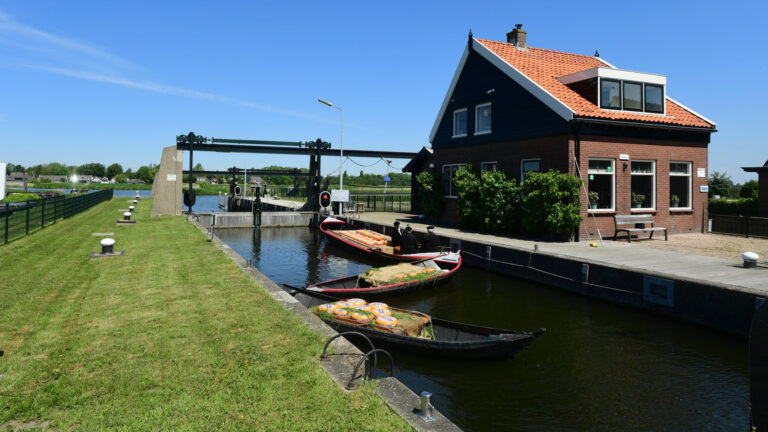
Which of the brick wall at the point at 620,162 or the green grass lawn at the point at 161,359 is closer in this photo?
the green grass lawn at the point at 161,359

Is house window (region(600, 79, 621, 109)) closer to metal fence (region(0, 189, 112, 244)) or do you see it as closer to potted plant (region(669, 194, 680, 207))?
potted plant (region(669, 194, 680, 207))

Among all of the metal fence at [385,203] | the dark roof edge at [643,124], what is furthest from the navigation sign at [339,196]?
the dark roof edge at [643,124]

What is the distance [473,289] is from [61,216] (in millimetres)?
26217

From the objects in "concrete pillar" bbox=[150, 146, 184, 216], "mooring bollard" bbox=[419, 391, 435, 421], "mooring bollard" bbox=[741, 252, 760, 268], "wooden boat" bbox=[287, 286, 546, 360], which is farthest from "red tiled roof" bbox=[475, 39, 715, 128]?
"concrete pillar" bbox=[150, 146, 184, 216]

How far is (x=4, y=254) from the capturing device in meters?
14.7

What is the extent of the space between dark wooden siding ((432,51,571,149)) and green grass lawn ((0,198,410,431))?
49.3 ft

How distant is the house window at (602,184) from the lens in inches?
786

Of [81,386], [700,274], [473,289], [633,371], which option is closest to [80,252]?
[81,386]

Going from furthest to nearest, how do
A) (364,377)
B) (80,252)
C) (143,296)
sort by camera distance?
(80,252) < (143,296) < (364,377)

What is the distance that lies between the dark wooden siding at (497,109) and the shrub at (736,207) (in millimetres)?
14872

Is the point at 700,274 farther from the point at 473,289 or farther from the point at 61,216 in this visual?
the point at 61,216

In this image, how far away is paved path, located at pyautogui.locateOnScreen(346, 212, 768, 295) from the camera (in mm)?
11305

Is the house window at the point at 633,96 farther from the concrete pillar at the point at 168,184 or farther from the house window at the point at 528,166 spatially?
the concrete pillar at the point at 168,184

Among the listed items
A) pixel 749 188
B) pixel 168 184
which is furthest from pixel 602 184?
pixel 168 184
